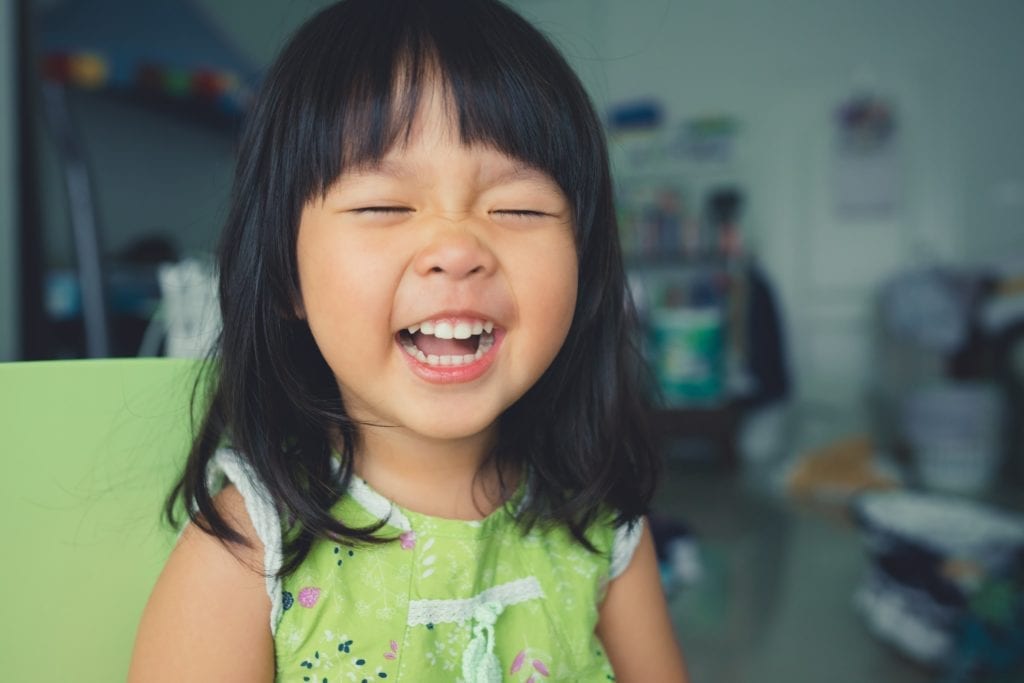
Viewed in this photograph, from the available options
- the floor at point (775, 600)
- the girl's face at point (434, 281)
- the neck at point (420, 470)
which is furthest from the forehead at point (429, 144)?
the floor at point (775, 600)

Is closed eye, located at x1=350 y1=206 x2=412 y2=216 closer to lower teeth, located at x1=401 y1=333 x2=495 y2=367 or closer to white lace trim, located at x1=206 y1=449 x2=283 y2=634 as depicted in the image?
lower teeth, located at x1=401 y1=333 x2=495 y2=367

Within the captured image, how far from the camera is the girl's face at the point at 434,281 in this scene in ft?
1.88

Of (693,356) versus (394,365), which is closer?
(394,365)

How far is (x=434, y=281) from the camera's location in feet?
1.87

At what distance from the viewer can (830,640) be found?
1812 millimetres

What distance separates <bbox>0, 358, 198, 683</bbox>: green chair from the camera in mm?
546

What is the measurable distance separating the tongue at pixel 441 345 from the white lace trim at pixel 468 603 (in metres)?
0.21

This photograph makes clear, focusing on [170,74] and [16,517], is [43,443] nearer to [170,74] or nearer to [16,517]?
[16,517]

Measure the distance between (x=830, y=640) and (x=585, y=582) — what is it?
1.36 metres

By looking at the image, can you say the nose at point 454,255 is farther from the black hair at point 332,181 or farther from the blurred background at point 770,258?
the blurred background at point 770,258

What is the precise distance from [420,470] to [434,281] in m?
0.21

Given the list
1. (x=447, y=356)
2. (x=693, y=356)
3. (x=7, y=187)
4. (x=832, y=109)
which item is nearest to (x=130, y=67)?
(x=7, y=187)

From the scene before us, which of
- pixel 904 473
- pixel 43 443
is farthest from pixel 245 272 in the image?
pixel 904 473

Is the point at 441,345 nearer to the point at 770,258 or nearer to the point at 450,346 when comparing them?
the point at 450,346
